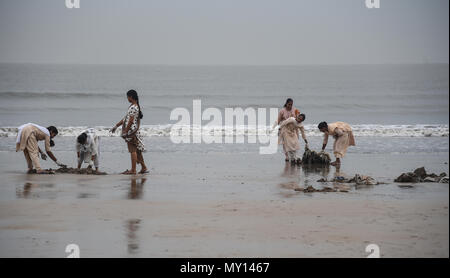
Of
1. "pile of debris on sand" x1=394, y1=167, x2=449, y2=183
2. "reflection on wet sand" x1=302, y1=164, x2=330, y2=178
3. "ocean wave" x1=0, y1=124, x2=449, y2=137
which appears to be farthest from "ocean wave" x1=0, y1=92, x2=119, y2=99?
"pile of debris on sand" x1=394, y1=167, x2=449, y2=183

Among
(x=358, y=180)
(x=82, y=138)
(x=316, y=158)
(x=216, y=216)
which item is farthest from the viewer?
(x=316, y=158)

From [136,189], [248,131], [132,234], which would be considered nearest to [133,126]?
[136,189]

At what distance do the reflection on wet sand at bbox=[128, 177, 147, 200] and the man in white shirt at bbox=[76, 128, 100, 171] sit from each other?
100 cm

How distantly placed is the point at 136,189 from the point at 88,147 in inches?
78.6

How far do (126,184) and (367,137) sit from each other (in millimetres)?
12148

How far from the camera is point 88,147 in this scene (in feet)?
38.2

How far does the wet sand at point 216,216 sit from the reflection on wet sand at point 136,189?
0.05ft

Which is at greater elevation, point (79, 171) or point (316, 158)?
point (316, 158)

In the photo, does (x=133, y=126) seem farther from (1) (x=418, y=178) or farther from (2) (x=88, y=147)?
(1) (x=418, y=178)

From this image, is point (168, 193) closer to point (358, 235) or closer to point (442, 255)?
point (358, 235)

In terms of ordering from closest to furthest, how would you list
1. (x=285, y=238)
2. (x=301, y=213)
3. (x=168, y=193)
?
(x=285, y=238)
(x=301, y=213)
(x=168, y=193)

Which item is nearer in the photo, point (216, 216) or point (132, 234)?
point (132, 234)

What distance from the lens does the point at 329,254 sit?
6402 mm

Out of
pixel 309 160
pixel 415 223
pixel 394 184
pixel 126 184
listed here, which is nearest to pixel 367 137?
pixel 309 160
